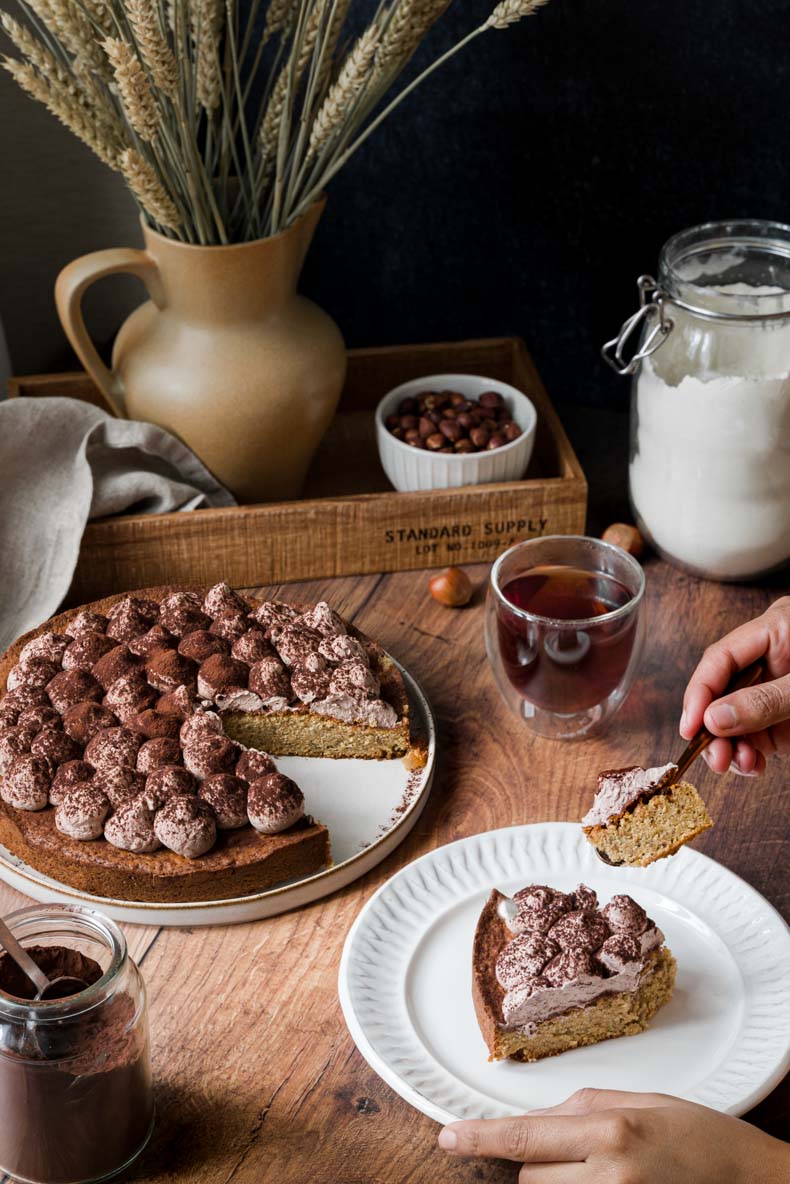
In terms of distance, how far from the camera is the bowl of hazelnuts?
5.64 feet

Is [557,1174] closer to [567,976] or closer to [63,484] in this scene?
[567,976]

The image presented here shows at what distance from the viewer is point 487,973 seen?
3.79ft

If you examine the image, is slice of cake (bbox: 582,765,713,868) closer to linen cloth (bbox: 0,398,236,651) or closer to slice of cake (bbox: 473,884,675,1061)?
slice of cake (bbox: 473,884,675,1061)

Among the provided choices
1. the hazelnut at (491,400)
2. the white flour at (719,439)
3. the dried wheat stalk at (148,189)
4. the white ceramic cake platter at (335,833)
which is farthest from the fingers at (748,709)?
the dried wheat stalk at (148,189)

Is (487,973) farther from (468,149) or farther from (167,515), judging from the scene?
(468,149)

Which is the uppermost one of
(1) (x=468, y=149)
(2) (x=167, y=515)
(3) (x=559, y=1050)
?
(1) (x=468, y=149)

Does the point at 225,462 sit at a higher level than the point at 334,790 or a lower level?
higher

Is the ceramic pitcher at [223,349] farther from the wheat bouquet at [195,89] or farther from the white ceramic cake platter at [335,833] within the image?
the white ceramic cake platter at [335,833]

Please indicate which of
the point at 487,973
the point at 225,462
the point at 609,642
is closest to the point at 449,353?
the point at 225,462

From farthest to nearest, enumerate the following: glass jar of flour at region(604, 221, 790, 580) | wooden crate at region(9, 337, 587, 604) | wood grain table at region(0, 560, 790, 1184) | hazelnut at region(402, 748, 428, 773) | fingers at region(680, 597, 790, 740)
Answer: wooden crate at region(9, 337, 587, 604), glass jar of flour at region(604, 221, 790, 580), hazelnut at region(402, 748, 428, 773), fingers at region(680, 597, 790, 740), wood grain table at region(0, 560, 790, 1184)

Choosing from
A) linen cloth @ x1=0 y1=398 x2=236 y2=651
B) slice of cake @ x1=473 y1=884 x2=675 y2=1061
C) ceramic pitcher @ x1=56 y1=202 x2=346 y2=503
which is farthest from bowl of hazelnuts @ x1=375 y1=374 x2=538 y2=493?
slice of cake @ x1=473 y1=884 x2=675 y2=1061

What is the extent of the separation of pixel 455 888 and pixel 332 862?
0.13 m

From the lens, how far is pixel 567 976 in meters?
1.10

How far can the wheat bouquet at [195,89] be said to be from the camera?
140cm
